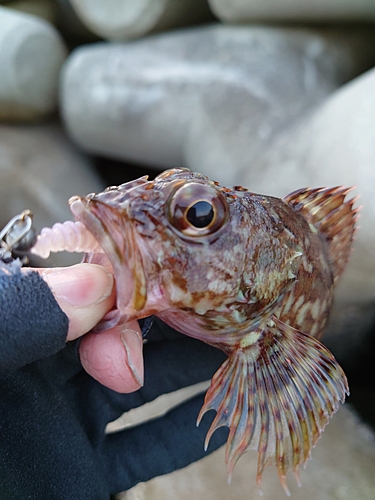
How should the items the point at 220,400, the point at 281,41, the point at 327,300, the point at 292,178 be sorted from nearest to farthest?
the point at 220,400
the point at 327,300
the point at 292,178
the point at 281,41

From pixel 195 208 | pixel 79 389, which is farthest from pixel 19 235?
pixel 79 389

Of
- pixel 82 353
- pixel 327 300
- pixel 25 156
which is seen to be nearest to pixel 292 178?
pixel 327 300

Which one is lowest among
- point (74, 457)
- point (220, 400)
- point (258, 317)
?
point (74, 457)

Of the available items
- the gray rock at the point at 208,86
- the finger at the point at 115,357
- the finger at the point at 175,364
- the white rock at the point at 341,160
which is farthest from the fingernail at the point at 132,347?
the gray rock at the point at 208,86

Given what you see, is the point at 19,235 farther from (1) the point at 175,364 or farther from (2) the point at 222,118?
(2) the point at 222,118

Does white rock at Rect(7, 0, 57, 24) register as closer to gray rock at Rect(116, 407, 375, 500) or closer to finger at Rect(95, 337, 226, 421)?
finger at Rect(95, 337, 226, 421)

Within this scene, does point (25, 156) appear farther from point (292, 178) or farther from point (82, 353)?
point (82, 353)

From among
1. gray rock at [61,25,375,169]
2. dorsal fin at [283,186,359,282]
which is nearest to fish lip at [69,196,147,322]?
dorsal fin at [283,186,359,282]
